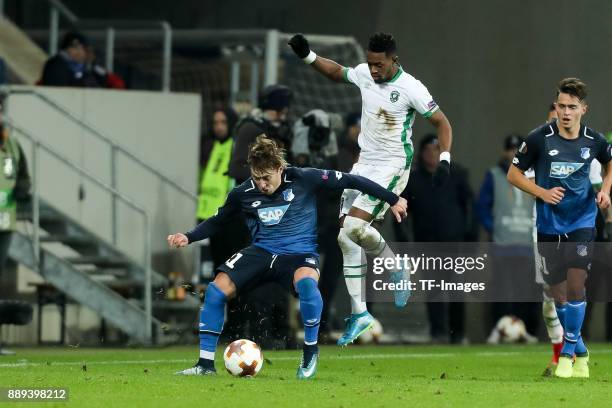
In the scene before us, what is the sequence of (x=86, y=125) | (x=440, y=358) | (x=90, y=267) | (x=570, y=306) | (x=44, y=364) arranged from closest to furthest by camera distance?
(x=570, y=306) → (x=44, y=364) → (x=440, y=358) → (x=86, y=125) → (x=90, y=267)

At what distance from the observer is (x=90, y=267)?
1873cm

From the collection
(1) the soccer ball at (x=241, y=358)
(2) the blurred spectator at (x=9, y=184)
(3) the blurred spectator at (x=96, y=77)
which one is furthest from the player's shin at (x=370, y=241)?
(3) the blurred spectator at (x=96, y=77)

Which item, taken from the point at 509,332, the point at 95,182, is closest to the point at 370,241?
the point at 95,182

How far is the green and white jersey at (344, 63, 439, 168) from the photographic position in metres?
13.0

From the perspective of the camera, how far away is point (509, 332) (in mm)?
18734

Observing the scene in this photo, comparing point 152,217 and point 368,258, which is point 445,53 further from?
point 368,258

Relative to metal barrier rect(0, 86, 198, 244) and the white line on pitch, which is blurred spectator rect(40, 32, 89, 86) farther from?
the white line on pitch

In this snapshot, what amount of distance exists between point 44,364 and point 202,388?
3214mm

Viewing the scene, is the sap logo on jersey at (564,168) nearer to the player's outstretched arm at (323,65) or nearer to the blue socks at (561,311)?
the blue socks at (561,311)

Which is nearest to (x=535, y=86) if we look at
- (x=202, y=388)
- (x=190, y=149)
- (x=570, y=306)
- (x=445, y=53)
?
(x=445, y=53)

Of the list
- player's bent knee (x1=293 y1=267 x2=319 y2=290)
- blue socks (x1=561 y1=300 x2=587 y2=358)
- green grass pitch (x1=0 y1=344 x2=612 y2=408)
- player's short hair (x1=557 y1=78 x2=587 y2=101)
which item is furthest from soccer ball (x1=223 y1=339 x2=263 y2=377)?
player's short hair (x1=557 y1=78 x2=587 y2=101)

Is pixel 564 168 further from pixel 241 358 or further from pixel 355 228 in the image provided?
pixel 241 358

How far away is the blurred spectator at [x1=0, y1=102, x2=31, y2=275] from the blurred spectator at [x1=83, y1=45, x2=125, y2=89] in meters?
3.24

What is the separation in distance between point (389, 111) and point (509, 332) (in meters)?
6.28
